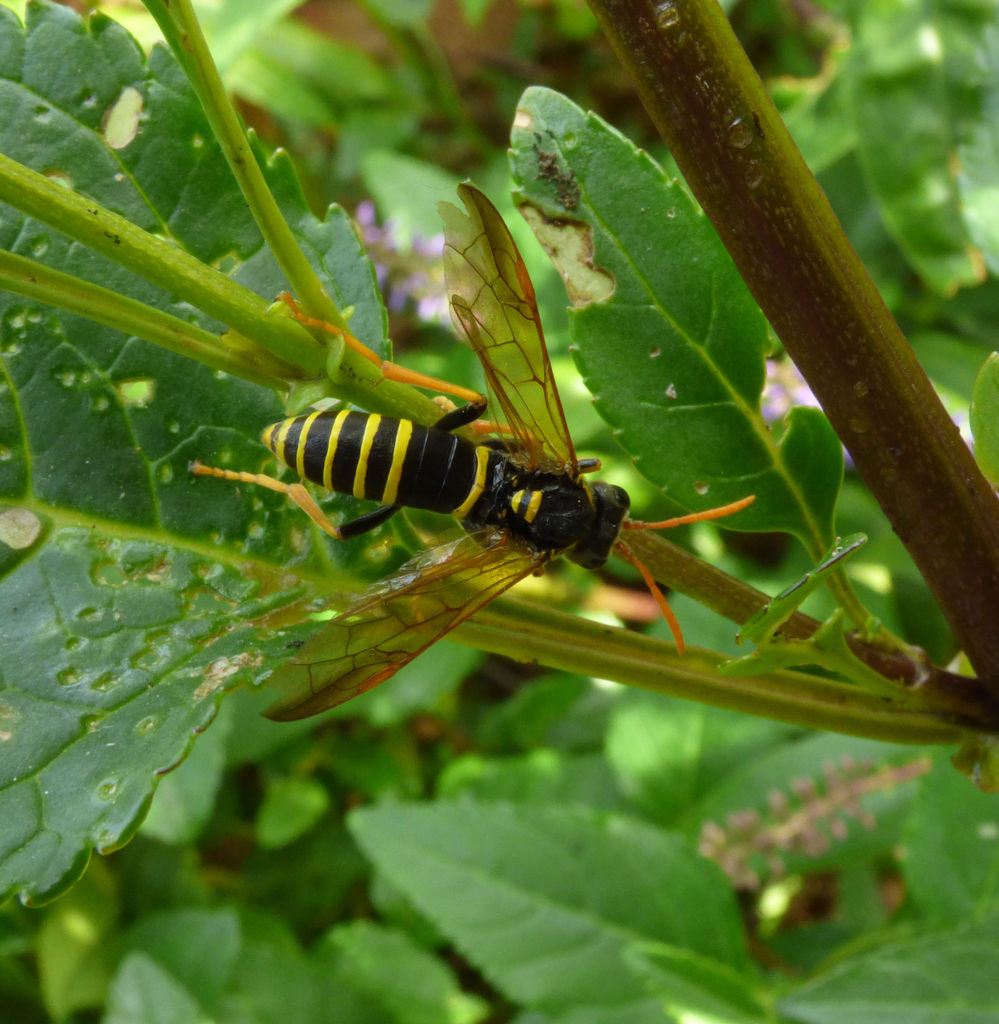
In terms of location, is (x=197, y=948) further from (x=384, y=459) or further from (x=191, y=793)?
(x=384, y=459)

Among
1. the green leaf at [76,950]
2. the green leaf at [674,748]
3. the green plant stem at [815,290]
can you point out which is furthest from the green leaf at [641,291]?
the green leaf at [76,950]

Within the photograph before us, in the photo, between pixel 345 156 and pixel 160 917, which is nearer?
pixel 160 917

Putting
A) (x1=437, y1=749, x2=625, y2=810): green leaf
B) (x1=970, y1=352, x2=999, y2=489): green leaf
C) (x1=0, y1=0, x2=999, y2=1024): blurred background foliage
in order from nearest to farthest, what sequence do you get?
(x1=970, y1=352, x2=999, y2=489): green leaf
(x1=0, y1=0, x2=999, y2=1024): blurred background foliage
(x1=437, y1=749, x2=625, y2=810): green leaf

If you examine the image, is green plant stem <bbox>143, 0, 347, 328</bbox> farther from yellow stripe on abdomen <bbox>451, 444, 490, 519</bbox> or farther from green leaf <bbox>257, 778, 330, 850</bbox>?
green leaf <bbox>257, 778, 330, 850</bbox>

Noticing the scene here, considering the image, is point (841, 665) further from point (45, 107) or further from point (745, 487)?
point (45, 107)

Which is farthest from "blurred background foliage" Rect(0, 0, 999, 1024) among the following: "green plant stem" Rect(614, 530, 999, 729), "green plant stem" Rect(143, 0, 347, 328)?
"green plant stem" Rect(143, 0, 347, 328)

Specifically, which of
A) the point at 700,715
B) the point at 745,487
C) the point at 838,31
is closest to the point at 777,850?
the point at 700,715

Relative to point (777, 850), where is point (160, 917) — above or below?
above
